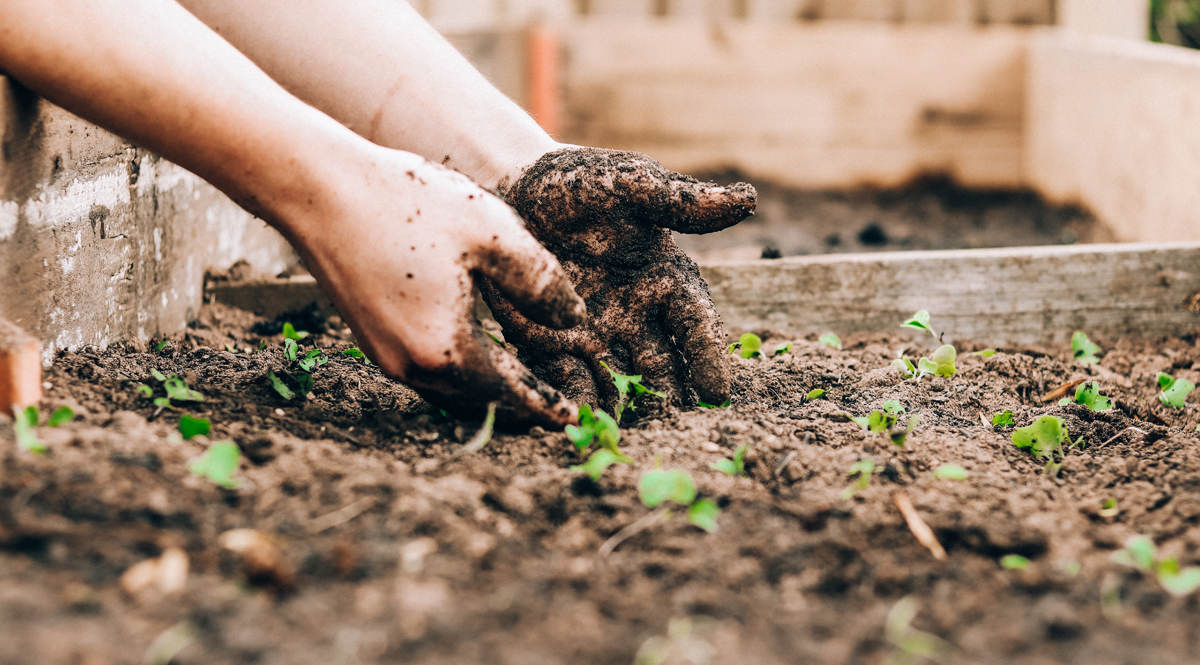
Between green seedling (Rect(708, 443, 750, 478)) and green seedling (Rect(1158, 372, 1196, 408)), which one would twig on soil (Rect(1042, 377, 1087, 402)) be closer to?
green seedling (Rect(1158, 372, 1196, 408))

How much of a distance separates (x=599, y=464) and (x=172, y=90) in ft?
2.31

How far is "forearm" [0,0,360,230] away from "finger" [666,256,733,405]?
545 millimetres

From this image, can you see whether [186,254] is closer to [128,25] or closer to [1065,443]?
[128,25]

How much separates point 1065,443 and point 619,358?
0.66 m

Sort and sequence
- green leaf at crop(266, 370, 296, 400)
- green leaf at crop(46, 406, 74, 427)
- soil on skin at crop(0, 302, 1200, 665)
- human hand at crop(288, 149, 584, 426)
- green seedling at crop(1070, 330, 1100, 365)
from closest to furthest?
soil on skin at crop(0, 302, 1200, 665)
green leaf at crop(46, 406, 74, 427)
human hand at crop(288, 149, 584, 426)
green leaf at crop(266, 370, 296, 400)
green seedling at crop(1070, 330, 1100, 365)

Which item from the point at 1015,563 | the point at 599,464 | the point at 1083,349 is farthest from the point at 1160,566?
the point at 1083,349

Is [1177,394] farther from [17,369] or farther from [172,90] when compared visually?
A: [17,369]

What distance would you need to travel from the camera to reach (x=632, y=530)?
0.92m

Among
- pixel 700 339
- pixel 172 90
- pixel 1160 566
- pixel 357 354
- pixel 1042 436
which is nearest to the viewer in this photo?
pixel 1160 566

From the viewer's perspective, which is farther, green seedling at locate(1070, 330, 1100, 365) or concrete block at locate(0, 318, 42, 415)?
green seedling at locate(1070, 330, 1100, 365)

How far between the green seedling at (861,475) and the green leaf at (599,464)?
26 cm

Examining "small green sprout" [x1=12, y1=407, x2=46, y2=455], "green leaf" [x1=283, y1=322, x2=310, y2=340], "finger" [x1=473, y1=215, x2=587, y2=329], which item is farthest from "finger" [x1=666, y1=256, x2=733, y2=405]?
"small green sprout" [x1=12, y1=407, x2=46, y2=455]

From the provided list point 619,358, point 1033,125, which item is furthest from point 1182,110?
point 619,358

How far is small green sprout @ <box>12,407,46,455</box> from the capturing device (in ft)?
2.97
